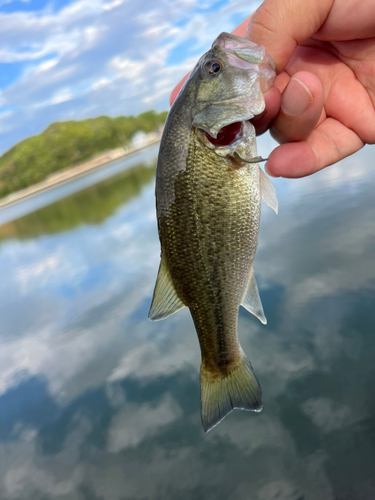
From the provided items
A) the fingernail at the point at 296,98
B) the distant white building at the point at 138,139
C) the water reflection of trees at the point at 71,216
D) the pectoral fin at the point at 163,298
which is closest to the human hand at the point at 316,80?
the fingernail at the point at 296,98

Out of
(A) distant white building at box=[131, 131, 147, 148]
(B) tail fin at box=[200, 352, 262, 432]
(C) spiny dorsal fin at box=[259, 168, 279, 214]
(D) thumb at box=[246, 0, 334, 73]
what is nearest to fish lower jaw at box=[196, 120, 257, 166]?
(C) spiny dorsal fin at box=[259, 168, 279, 214]

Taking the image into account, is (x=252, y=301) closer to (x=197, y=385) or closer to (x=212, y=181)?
(x=212, y=181)

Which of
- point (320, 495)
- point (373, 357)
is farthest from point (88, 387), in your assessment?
point (373, 357)

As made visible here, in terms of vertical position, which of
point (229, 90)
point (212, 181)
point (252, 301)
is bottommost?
point (252, 301)

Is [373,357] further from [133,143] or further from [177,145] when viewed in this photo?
[133,143]

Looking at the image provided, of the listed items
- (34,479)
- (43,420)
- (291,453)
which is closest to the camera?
(291,453)

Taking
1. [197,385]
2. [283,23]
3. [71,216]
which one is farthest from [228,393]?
[71,216]
